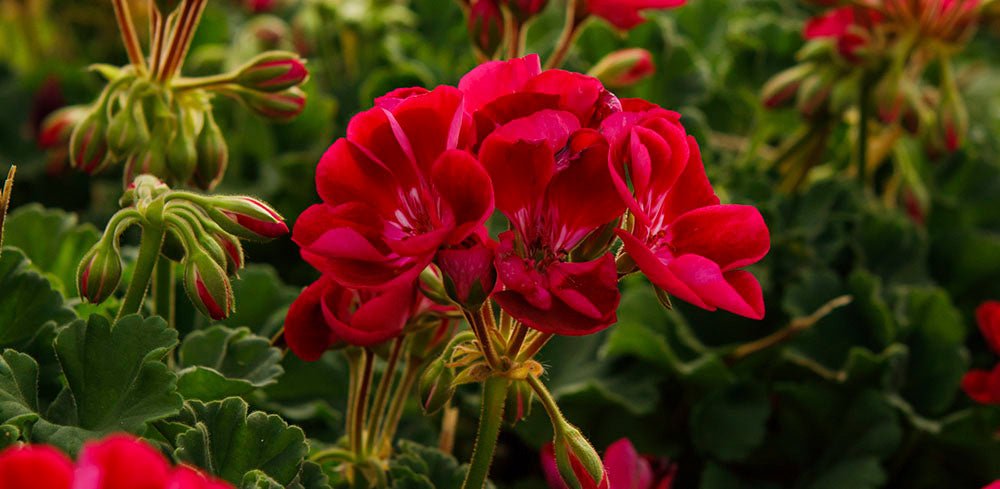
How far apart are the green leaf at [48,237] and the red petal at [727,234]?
0.79m

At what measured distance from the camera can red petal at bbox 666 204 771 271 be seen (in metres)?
0.88

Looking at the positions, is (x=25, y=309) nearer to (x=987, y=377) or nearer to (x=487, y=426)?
(x=487, y=426)

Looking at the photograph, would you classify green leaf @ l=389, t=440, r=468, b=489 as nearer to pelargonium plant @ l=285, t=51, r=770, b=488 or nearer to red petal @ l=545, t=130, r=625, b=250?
pelargonium plant @ l=285, t=51, r=770, b=488

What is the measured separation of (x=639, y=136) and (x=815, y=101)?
3.54 ft

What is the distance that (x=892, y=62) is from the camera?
1.80 metres

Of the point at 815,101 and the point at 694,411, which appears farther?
the point at 815,101

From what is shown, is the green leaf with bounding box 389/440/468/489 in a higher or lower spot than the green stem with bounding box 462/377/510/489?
lower

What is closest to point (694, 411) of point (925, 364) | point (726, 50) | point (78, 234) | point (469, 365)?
point (925, 364)

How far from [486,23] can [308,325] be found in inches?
22.0

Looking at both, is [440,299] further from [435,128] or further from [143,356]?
[143,356]

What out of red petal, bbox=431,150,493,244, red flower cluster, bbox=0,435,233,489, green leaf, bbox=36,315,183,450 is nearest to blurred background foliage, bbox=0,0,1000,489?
green leaf, bbox=36,315,183,450

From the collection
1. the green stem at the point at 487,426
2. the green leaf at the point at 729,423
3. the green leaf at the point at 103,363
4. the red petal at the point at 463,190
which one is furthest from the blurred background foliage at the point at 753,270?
the red petal at the point at 463,190

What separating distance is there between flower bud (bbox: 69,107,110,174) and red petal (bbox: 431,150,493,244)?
51 cm

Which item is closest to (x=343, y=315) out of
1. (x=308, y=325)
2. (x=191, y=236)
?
(x=308, y=325)
